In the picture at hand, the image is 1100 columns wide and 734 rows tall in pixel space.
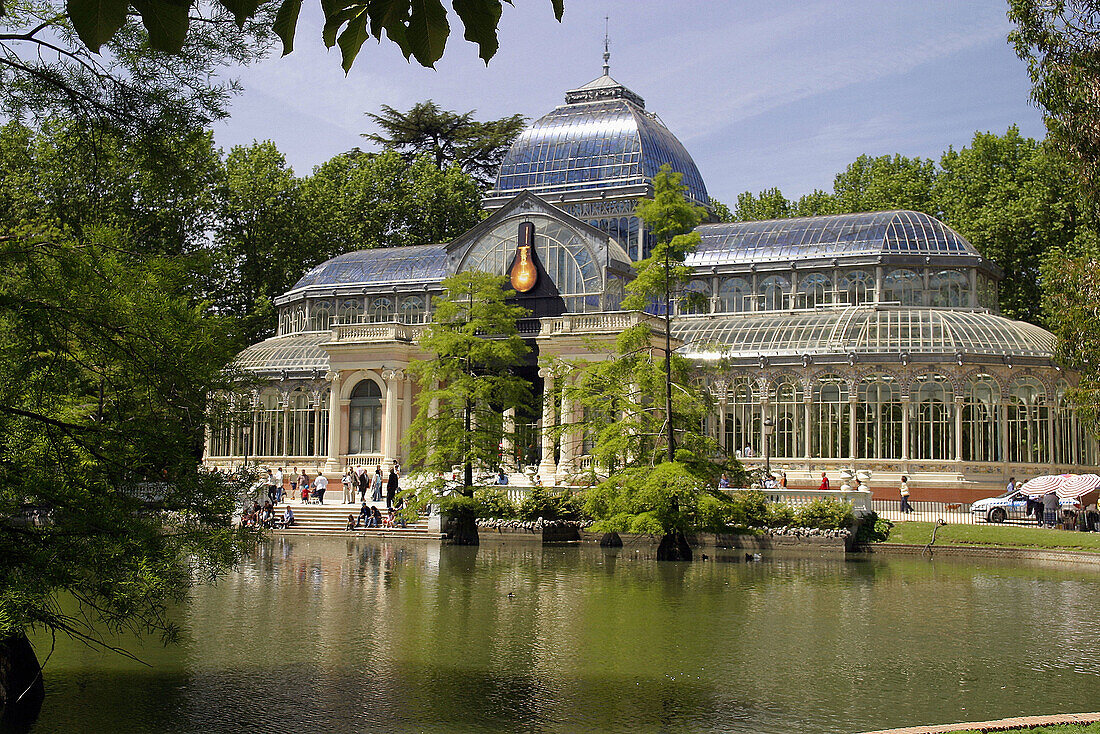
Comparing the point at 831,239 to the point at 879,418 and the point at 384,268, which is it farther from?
the point at 384,268

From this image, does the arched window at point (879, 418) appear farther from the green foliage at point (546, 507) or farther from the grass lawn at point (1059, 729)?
the grass lawn at point (1059, 729)

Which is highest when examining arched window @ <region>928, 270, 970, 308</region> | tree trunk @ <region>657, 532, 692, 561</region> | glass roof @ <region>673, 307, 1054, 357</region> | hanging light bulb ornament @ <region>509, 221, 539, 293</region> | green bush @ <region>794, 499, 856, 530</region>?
hanging light bulb ornament @ <region>509, 221, 539, 293</region>

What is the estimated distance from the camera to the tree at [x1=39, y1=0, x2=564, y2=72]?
4375 mm

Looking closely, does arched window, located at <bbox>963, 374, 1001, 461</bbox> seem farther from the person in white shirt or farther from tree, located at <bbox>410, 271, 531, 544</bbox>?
the person in white shirt

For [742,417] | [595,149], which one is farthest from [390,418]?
[595,149]

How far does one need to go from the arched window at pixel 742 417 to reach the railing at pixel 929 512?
645cm

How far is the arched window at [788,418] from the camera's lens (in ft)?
149

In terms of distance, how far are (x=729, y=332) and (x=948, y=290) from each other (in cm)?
963

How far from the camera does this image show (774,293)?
50750 millimetres

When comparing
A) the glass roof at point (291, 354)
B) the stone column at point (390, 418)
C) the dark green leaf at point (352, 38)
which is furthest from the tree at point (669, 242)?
the dark green leaf at point (352, 38)

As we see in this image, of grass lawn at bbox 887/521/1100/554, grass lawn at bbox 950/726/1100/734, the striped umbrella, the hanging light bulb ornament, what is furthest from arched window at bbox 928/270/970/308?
grass lawn at bbox 950/726/1100/734

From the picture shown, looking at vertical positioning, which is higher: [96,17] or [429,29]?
[429,29]

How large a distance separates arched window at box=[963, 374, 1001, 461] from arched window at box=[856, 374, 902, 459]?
8.31ft

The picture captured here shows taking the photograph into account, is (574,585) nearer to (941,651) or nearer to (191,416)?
(941,651)
